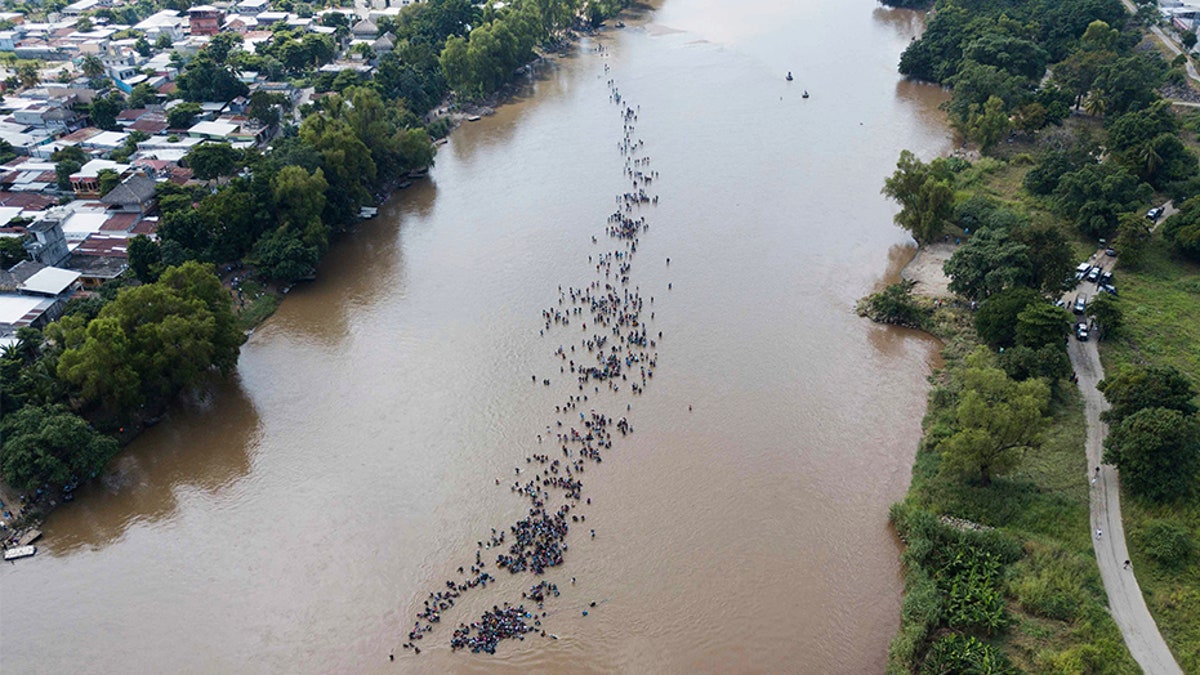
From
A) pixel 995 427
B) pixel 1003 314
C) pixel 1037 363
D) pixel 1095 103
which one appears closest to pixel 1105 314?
pixel 1003 314

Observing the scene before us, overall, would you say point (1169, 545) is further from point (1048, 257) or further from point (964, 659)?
point (1048, 257)

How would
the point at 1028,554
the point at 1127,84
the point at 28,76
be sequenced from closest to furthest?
the point at 1028,554, the point at 1127,84, the point at 28,76

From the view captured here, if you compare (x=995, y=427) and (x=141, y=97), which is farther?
(x=141, y=97)

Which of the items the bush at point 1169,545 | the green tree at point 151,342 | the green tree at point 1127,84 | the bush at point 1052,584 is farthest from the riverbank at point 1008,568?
the green tree at point 1127,84

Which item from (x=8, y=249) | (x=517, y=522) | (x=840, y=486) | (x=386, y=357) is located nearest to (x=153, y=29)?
(x=8, y=249)

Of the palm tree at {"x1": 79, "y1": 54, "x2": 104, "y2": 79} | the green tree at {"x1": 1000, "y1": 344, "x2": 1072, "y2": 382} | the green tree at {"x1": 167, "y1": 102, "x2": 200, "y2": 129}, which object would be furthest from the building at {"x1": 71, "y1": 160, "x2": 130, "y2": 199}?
the green tree at {"x1": 1000, "y1": 344, "x2": 1072, "y2": 382}

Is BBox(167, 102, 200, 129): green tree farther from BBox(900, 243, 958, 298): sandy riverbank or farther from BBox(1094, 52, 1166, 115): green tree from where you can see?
BBox(1094, 52, 1166, 115): green tree

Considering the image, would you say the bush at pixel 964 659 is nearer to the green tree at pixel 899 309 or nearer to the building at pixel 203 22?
the green tree at pixel 899 309
